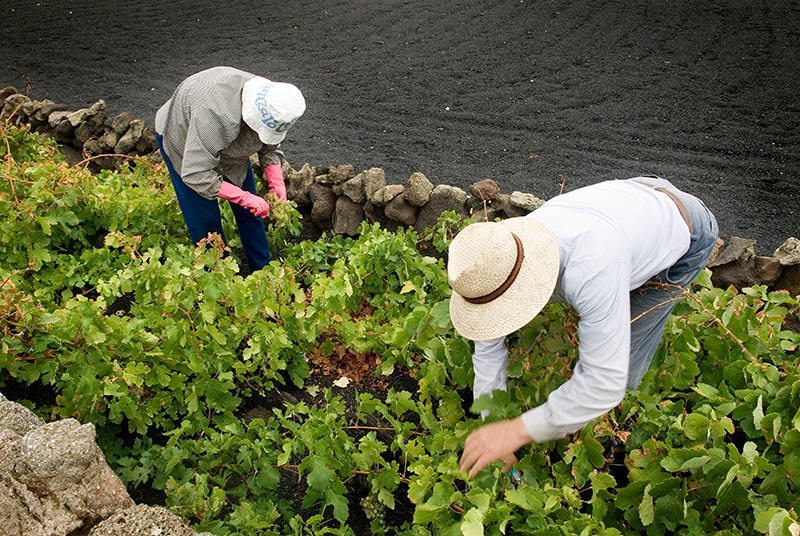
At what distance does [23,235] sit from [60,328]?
4.12 ft

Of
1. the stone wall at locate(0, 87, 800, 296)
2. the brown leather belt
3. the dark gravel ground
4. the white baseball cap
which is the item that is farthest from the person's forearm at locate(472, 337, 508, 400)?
the dark gravel ground

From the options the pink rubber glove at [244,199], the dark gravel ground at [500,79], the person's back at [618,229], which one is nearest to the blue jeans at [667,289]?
the person's back at [618,229]

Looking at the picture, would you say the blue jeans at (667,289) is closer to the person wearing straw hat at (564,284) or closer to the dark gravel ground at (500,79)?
the person wearing straw hat at (564,284)

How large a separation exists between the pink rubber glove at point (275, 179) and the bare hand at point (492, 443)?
6.98 ft

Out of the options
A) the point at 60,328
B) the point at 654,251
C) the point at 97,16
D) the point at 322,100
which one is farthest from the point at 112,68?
the point at 654,251

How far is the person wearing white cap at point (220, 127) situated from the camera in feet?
9.78

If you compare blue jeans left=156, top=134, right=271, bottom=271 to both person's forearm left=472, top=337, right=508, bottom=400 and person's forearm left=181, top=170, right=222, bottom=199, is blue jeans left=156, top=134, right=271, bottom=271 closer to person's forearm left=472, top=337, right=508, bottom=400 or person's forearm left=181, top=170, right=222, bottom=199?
person's forearm left=181, top=170, right=222, bottom=199

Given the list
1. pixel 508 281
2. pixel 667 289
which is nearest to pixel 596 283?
pixel 508 281

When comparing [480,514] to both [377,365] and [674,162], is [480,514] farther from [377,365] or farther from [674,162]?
[674,162]

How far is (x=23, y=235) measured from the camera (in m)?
3.51

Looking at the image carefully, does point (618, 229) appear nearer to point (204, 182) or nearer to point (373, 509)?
point (373, 509)

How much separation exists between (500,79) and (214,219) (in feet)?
10.9

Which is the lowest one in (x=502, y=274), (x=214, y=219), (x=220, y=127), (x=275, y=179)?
(x=214, y=219)

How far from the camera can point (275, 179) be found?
3.65m
